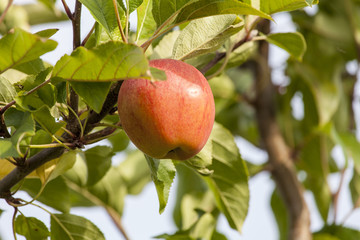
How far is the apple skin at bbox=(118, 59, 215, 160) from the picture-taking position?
1.92 feet

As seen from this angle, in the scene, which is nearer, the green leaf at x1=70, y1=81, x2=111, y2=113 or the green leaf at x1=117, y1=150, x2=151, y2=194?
the green leaf at x1=70, y1=81, x2=111, y2=113

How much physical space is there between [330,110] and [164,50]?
2.81 feet

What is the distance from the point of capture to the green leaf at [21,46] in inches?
20.7

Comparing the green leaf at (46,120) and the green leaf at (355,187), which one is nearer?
the green leaf at (46,120)

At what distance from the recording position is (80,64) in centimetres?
57

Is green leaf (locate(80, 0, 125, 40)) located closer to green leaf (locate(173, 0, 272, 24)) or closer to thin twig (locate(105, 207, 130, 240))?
green leaf (locate(173, 0, 272, 24))

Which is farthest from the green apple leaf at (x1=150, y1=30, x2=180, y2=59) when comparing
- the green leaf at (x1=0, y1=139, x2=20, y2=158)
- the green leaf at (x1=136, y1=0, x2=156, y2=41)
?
the green leaf at (x1=0, y1=139, x2=20, y2=158)

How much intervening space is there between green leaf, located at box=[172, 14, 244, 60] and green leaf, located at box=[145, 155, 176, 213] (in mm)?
148

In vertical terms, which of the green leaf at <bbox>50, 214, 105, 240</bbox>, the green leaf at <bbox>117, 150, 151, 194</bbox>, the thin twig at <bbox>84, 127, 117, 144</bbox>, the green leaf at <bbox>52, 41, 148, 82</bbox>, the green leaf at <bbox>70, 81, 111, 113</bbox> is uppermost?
the green leaf at <bbox>52, 41, 148, 82</bbox>

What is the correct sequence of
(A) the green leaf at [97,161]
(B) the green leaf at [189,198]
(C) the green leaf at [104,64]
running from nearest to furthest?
(C) the green leaf at [104,64] < (A) the green leaf at [97,161] < (B) the green leaf at [189,198]

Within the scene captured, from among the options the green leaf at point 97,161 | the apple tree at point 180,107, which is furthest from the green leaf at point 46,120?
the green leaf at point 97,161

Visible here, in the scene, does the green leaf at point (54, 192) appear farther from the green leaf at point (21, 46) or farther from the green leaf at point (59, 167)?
the green leaf at point (21, 46)

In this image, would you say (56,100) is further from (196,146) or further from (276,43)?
(276,43)

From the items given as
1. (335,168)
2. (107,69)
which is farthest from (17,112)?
(335,168)
